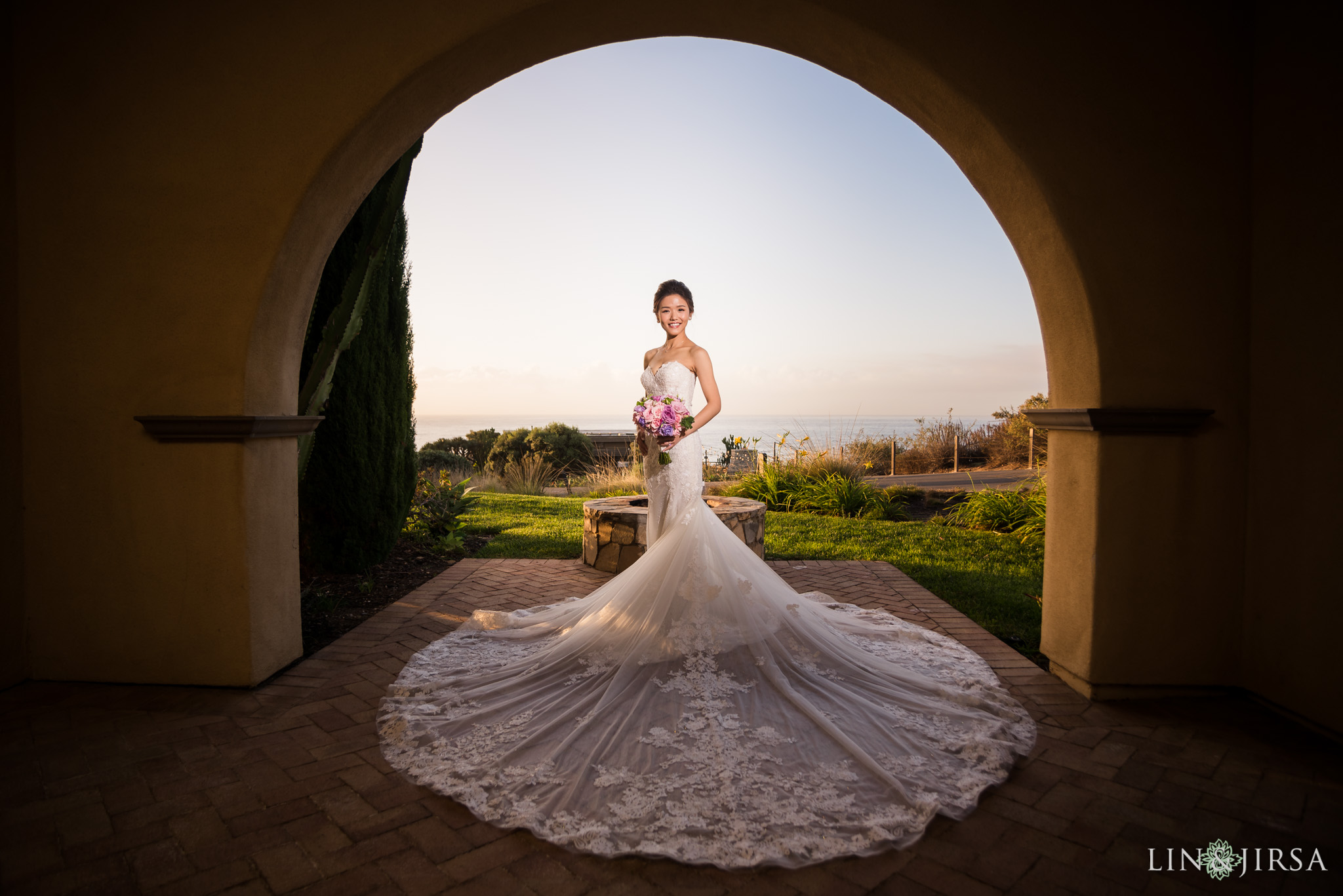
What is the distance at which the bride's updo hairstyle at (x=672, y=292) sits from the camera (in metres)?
4.16

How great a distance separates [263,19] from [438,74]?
0.93m

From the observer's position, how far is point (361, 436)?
19.9 ft

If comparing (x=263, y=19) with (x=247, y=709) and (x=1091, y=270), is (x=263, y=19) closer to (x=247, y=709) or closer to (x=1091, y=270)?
(x=247, y=709)

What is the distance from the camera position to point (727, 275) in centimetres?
1278

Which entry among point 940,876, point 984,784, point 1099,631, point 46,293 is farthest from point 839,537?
point 46,293

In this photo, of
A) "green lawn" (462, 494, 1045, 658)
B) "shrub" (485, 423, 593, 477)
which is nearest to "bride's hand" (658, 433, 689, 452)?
"green lawn" (462, 494, 1045, 658)

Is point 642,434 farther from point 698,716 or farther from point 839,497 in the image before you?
point 839,497

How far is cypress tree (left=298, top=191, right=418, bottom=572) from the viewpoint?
19.2ft

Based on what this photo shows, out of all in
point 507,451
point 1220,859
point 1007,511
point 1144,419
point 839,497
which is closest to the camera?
point 1220,859

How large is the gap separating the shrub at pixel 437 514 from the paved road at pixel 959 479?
261 inches

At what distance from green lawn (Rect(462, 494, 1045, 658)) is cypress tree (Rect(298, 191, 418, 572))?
51.3 inches

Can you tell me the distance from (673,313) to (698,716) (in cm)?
242

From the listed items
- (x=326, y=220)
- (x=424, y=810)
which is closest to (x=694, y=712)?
(x=424, y=810)

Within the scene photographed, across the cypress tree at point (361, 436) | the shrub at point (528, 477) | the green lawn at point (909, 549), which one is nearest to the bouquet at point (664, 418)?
the green lawn at point (909, 549)
